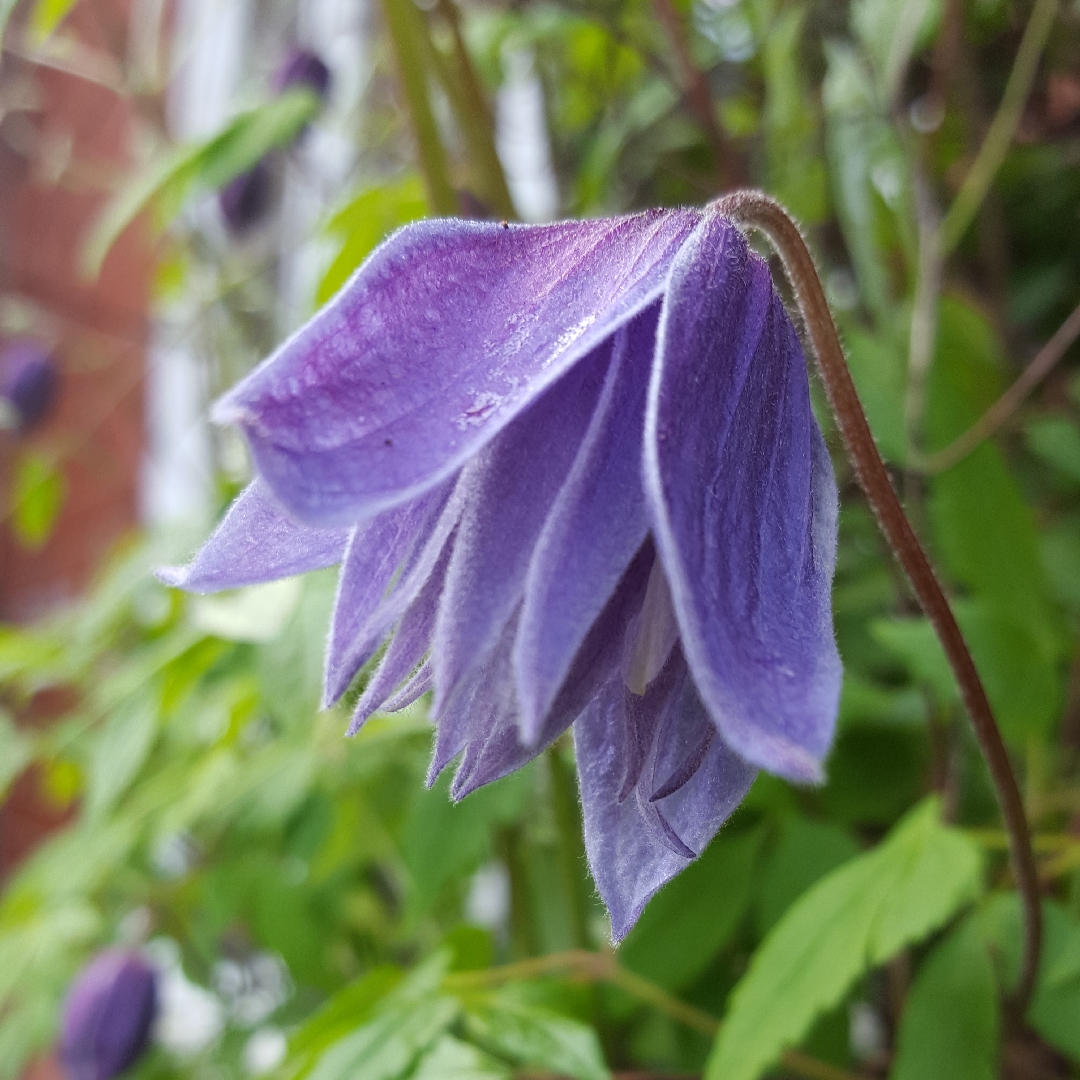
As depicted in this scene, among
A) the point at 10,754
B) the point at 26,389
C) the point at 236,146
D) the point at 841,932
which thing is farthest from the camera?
the point at 26,389

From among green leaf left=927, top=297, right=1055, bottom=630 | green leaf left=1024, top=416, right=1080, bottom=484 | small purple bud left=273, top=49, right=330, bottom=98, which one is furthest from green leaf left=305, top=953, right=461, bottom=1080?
small purple bud left=273, top=49, right=330, bottom=98

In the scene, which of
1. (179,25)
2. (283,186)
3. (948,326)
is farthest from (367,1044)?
(179,25)

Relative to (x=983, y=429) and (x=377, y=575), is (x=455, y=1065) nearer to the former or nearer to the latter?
(x=377, y=575)

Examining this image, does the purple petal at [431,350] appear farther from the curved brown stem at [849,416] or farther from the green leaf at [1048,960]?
the green leaf at [1048,960]

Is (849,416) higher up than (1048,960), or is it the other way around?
(849,416)

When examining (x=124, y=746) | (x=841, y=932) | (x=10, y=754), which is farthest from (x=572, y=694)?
(x=10, y=754)

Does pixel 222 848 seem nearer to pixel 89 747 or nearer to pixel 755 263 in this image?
pixel 89 747

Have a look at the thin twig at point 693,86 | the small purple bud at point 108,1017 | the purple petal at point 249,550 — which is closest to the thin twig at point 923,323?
the thin twig at point 693,86

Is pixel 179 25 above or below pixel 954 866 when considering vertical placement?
above
